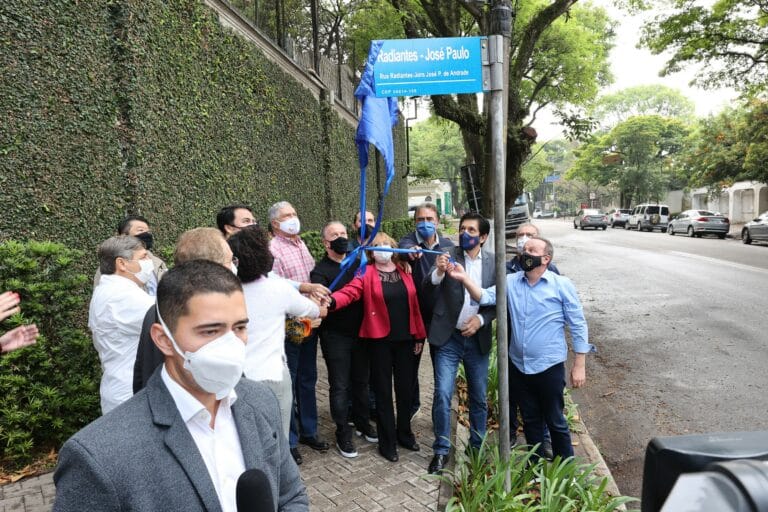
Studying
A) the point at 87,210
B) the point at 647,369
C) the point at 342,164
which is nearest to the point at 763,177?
the point at 342,164

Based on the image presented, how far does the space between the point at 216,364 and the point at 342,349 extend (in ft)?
10.1

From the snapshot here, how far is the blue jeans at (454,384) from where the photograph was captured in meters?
4.28

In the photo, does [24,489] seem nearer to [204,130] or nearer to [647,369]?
[204,130]

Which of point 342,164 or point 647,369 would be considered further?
point 342,164

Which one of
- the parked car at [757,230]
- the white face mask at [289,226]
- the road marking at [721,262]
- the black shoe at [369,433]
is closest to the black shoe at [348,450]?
the black shoe at [369,433]

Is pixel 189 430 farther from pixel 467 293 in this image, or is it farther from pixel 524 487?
pixel 467 293

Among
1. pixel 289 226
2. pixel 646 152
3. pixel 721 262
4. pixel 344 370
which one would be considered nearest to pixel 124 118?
pixel 289 226

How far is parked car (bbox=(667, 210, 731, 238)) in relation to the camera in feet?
91.1

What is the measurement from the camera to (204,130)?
23.6 ft

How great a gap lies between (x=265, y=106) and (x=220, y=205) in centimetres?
241

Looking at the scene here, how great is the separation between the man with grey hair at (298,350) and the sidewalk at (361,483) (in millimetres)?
167

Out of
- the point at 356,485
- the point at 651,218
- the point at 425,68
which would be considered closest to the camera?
the point at 425,68

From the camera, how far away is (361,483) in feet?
13.3

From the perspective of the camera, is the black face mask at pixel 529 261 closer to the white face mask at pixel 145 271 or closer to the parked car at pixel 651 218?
the white face mask at pixel 145 271
